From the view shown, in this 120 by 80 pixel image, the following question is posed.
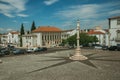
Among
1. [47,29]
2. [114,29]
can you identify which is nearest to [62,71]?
[114,29]

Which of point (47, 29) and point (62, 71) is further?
point (47, 29)

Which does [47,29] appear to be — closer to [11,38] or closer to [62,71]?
[11,38]

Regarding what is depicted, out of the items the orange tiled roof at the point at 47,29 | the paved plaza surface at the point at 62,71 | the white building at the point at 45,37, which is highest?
the orange tiled roof at the point at 47,29

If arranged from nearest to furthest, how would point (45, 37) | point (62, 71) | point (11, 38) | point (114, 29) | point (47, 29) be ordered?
point (62, 71)
point (114, 29)
point (45, 37)
point (47, 29)
point (11, 38)

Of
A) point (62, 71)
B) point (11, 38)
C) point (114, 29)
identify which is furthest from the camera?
point (11, 38)

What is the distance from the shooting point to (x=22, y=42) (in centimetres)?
10812

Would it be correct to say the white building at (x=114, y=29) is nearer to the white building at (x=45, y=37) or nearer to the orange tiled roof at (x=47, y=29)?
the white building at (x=45, y=37)

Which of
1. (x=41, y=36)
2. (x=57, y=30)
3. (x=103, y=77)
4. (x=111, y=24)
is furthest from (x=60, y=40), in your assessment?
(x=103, y=77)

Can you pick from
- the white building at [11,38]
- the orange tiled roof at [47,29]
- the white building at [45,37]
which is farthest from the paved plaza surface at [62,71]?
the white building at [11,38]

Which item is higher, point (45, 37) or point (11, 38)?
point (11, 38)

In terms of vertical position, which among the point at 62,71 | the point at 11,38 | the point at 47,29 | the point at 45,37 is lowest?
the point at 62,71

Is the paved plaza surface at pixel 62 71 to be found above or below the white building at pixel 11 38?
below

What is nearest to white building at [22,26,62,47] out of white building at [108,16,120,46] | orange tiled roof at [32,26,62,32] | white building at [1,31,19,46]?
orange tiled roof at [32,26,62,32]

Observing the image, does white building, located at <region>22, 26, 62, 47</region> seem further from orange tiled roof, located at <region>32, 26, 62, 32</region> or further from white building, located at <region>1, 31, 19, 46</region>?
white building, located at <region>1, 31, 19, 46</region>
